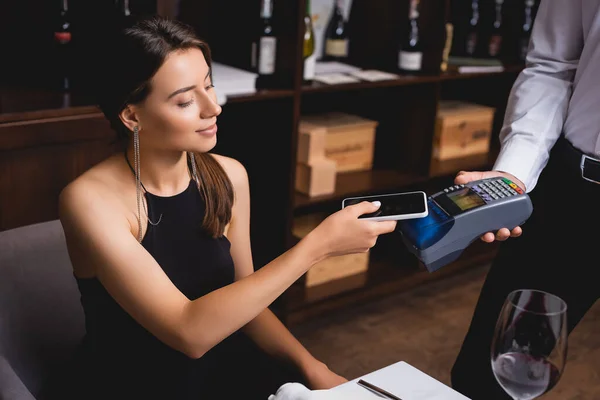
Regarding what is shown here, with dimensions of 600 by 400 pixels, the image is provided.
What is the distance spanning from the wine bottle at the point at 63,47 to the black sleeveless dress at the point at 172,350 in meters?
0.83

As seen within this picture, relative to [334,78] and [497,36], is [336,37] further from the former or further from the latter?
[497,36]

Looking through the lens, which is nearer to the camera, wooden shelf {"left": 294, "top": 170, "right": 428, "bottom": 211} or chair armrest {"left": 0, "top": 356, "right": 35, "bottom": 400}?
chair armrest {"left": 0, "top": 356, "right": 35, "bottom": 400}

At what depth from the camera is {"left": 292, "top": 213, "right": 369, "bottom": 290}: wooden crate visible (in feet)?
8.84

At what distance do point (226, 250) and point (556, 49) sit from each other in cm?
81

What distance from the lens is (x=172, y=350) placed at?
4.35 feet

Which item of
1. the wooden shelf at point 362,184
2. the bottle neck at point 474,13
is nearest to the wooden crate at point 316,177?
the wooden shelf at point 362,184

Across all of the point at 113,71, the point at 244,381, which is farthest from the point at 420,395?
the point at 113,71

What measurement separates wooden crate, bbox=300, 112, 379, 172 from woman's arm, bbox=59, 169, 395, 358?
4.73 ft

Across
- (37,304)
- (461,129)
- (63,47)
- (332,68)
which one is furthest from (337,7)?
(37,304)

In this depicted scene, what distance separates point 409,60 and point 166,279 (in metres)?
1.74

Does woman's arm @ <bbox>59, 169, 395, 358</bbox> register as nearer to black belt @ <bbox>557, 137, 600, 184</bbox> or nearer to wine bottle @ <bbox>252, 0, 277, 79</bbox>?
black belt @ <bbox>557, 137, 600, 184</bbox>

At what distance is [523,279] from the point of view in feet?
4.79

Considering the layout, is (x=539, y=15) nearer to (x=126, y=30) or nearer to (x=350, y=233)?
(x=350, y=233)

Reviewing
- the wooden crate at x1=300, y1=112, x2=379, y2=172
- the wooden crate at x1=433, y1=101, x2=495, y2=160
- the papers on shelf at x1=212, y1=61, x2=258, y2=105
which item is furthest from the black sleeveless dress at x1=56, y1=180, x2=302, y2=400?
the wooden crate at x1=433, y1=101, x2=495, y2=160
